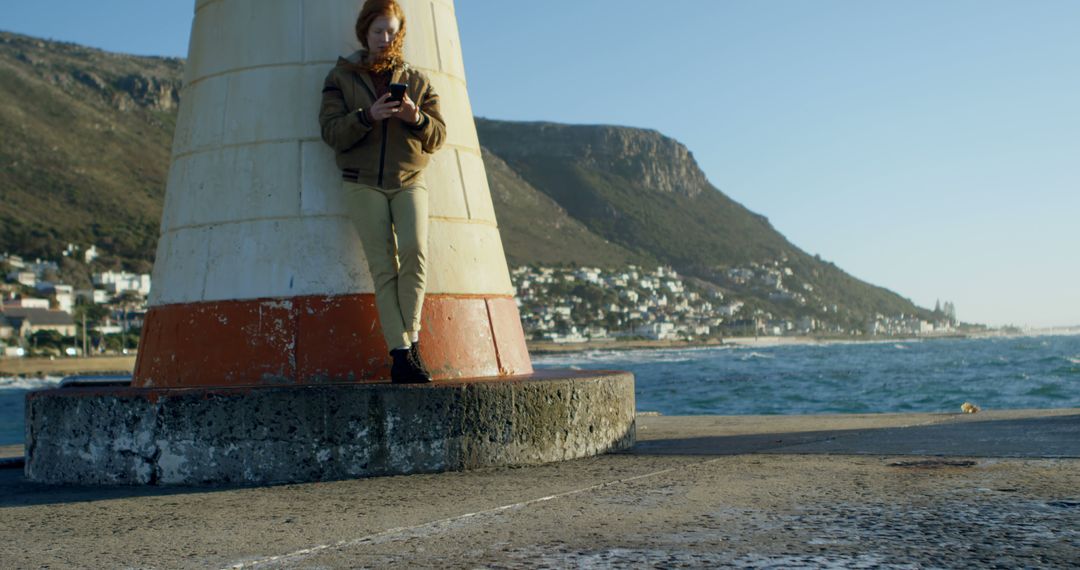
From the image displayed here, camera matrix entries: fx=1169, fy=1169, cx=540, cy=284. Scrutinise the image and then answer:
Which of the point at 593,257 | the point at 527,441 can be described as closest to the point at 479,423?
the point at 527,441

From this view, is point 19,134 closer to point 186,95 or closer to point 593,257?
point 593,257

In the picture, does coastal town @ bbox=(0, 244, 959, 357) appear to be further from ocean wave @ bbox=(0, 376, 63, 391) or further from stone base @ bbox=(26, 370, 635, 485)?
stone base @ bbox=(26, 370, 635, 485)

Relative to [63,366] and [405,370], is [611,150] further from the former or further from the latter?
[405,370]

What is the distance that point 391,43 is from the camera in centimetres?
605

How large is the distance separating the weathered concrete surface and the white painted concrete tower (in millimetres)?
918

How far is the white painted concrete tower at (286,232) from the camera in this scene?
19.4 feet

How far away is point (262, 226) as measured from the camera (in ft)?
20.0

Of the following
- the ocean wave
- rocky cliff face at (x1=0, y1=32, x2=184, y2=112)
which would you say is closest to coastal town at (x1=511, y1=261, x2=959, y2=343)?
rocky cliff face at (x1=0, y1=32, x2=184, y2=112)

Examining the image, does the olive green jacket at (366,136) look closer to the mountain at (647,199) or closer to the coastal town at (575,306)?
the coastal town at (575,306)

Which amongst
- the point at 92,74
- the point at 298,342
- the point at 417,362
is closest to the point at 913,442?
the point at 417,362

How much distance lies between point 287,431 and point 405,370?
64cm

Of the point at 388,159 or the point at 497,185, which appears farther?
the point at 497,185

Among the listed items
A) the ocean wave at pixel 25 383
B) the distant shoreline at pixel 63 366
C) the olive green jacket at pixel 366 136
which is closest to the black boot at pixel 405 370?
the olive green jacket at pixel 366 136

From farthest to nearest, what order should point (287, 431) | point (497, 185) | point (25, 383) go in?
point (497, 185) → point (25, 383) → point (287, 431)
